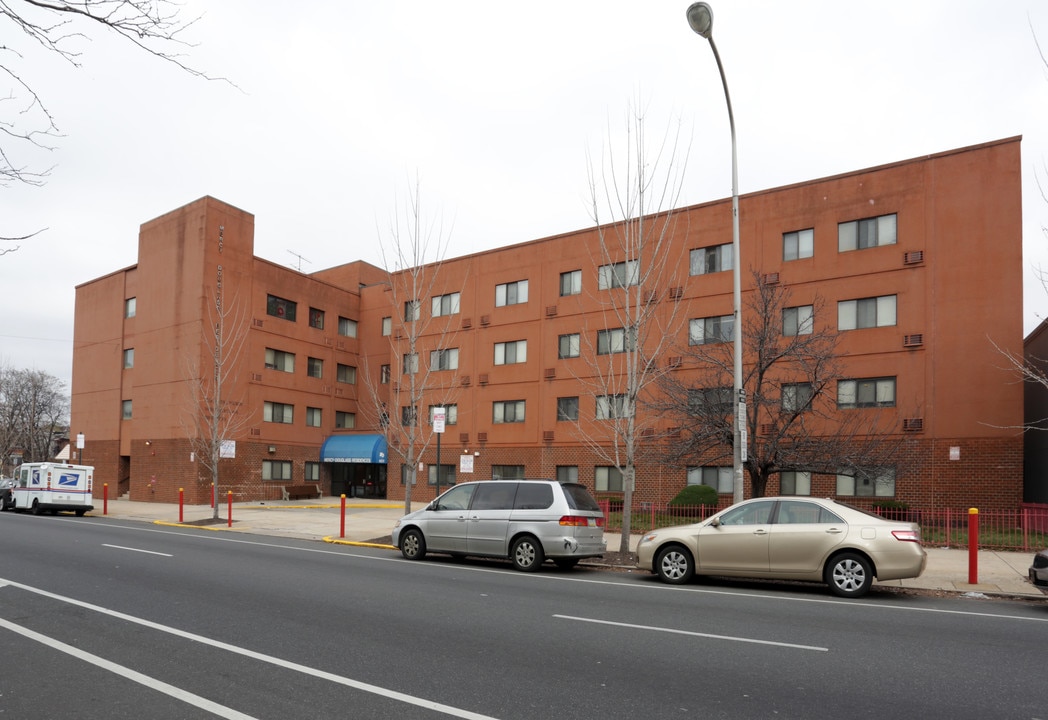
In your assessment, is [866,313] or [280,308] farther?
[280,308]

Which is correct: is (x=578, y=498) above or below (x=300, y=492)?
above

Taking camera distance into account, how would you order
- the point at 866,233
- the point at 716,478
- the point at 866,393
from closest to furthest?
→ the point at 866,393 → the point at 866,233 → the point at 716,478

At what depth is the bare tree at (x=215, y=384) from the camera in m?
36.1

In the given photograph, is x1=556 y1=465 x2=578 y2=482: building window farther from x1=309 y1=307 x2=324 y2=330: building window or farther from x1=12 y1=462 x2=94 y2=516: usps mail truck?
x1=12 y1=462 x2=94 y2=516: usps mail truck

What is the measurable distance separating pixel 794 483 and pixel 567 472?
1001 centimetres

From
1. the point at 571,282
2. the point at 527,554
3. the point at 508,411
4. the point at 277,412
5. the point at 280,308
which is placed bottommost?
the point at 527,554

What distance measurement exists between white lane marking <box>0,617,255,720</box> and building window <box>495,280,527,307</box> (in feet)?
98.7

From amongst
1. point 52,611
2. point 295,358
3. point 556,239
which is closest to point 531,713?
point 52,611

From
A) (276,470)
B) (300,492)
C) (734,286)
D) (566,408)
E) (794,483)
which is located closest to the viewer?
(734,286)

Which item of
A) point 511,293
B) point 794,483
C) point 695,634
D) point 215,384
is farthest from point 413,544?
point 511,293

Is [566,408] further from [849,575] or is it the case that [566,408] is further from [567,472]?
[849,575]

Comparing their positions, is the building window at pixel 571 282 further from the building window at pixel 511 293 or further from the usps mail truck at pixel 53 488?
the usps mail truck at pixel 53 488

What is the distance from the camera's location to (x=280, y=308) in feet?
140

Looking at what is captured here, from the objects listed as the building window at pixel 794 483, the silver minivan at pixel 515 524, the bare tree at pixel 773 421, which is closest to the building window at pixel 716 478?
the building window at pixel 794 483
